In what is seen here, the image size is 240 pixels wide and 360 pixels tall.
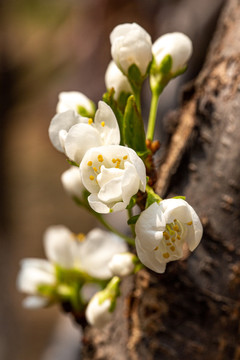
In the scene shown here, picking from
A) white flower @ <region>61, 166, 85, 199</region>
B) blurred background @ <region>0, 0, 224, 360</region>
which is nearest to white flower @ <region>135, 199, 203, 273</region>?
white flower @ <region>61, 166, 85, 199</region>

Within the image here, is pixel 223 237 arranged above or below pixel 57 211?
above

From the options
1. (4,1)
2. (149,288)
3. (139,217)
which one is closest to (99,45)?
(4,1)

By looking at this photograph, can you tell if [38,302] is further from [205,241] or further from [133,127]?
[133,127]

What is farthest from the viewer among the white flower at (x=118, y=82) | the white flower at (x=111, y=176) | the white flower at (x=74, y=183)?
the white flower at (x=74, y=183)

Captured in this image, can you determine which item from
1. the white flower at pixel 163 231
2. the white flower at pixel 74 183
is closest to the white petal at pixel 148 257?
the white flower at pixel 163 231

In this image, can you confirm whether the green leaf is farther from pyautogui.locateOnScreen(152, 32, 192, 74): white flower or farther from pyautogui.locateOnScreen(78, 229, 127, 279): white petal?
pyautogui.locateOnScreen(78, 229, 127, 279): white petal

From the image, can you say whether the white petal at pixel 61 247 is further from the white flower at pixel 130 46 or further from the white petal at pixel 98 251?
the white flower at pixel 130 46

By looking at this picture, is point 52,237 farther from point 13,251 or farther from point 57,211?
point 57,211
